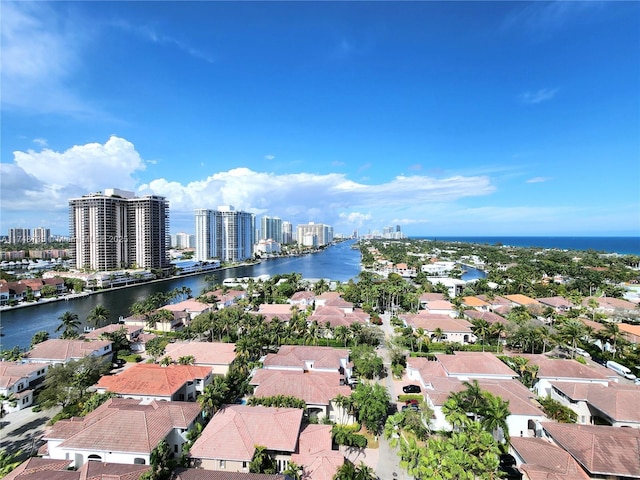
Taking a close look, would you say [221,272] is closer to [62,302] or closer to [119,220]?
[119,220]

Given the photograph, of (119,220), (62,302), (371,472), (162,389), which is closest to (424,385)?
(371,472)

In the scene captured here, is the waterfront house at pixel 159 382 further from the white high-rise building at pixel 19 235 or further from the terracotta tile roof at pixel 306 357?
the white high-rise building at pixel 19 235

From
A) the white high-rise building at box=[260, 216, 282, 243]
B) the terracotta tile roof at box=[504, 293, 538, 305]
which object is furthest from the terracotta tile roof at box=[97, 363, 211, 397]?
the white high-rise building at box=[260, 216, 282, 243]

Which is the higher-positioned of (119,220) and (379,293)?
(119,220)

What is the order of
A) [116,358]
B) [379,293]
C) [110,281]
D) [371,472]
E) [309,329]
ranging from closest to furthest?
[371,472] → [116,358] → [309,329] → [379,293] → [110,281]

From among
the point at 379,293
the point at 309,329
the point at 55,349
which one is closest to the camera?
the point at 55,349

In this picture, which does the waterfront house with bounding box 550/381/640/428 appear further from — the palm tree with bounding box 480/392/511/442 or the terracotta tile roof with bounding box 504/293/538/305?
the terracotta tile roof with bounding box 504/293/538/305

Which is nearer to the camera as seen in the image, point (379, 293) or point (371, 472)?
point (371, 472)
